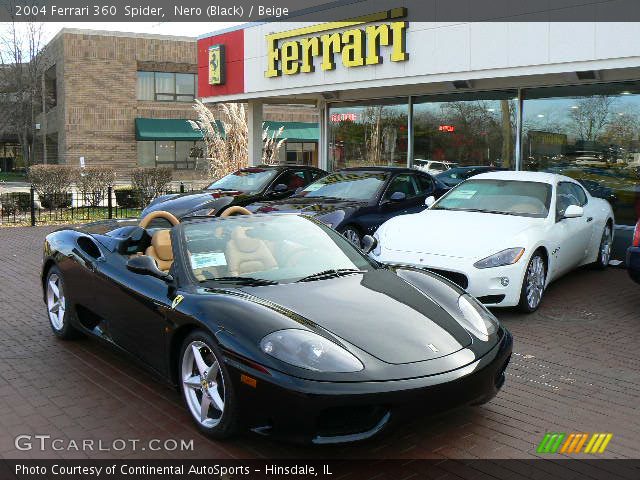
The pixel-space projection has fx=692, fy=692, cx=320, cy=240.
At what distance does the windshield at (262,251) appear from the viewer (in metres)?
4.73

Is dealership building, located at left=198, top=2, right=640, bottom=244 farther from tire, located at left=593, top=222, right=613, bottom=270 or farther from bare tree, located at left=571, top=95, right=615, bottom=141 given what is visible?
tire, located at left=593, top=222, right=613, bottom=270

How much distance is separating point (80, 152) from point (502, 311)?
3910cm

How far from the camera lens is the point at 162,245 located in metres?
5.65

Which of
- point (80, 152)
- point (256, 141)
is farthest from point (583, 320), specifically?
point (80, 152)

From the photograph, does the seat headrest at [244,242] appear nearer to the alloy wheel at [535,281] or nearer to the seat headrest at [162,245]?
the seat headrest at [162,245]

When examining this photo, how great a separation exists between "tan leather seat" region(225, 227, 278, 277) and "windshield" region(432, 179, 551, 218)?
4.35 meters

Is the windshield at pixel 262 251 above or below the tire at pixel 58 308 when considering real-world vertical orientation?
above

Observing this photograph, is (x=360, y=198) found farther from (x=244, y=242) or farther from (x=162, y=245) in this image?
(x=244, y=242)

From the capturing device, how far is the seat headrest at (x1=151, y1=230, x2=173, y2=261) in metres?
5.63

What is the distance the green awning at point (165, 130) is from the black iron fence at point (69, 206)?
24.4 meters

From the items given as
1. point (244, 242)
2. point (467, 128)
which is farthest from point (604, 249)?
point (244, 242)

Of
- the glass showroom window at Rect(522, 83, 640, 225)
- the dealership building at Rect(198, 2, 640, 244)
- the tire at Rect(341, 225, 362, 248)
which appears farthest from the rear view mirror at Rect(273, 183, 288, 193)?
the glass showroom window at Rect(522, 83, 640, 225)

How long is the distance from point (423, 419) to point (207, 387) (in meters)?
A: 1.30

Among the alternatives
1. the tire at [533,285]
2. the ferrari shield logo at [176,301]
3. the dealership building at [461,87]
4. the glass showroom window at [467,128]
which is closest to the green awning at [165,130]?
the dealership building at [461,87]
